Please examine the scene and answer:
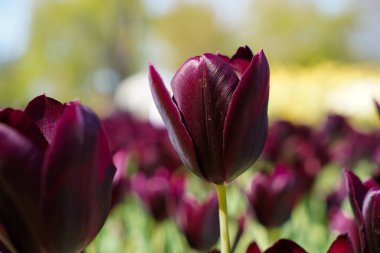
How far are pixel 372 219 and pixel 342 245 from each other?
0.03 m

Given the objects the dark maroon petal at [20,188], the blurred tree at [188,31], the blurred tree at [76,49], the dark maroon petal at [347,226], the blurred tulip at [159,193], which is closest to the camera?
the dark maroon petal at [20,188]

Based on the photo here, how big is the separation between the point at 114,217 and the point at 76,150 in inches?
40.4

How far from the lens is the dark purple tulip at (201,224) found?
0.76m

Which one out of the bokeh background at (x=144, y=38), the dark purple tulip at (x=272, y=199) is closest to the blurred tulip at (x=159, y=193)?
the dark purple tulip at (x=272, y=199)

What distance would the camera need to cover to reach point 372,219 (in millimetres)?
428

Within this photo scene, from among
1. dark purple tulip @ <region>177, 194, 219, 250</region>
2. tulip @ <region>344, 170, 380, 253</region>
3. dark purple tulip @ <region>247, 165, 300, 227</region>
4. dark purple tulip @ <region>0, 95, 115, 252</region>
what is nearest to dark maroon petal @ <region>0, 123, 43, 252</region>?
dark purple tulip @ <region>0, 95, 115, 252</region>

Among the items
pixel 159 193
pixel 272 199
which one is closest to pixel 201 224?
pixel 272 199

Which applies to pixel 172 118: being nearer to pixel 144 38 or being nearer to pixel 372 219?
pixel 372 219

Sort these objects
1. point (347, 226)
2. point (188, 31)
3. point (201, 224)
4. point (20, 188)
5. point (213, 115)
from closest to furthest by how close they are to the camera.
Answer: point (20, 188) → point (213, 115) → point (347, 226) → point (201, 224) → point (188, 31)

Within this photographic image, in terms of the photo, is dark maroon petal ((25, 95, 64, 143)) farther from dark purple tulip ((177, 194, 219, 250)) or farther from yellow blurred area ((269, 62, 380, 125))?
yellow blurred area ((269, 62, 380, 125))

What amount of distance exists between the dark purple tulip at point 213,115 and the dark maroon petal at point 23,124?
0.32 ft

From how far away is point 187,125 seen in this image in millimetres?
465

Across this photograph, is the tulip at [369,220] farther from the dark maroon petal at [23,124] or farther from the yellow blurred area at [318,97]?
the yellow blurred area at [318,97]

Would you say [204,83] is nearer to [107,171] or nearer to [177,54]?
[107,171]
